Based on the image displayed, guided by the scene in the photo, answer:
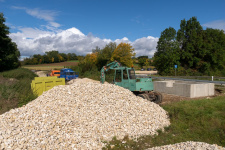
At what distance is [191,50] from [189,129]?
33.3m

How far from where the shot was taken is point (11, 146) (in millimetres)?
5121

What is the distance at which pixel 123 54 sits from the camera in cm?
3709

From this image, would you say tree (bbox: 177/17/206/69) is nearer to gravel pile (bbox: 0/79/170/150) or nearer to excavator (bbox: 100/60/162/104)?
excavator (bbox: 100/60/162/104)

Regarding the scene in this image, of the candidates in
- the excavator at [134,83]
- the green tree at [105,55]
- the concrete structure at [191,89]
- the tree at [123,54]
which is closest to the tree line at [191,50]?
the tree at [123,54]

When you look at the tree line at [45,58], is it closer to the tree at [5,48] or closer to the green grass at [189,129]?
the tree at [5,48]

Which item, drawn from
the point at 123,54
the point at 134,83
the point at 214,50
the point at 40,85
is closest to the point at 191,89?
the point at 134,83

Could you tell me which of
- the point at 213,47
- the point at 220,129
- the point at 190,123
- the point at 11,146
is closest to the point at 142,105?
the point at 190,123

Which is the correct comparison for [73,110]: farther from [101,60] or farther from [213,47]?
[213,47]

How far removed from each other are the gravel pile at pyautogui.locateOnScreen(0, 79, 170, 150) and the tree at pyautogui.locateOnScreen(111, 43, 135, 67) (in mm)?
27793

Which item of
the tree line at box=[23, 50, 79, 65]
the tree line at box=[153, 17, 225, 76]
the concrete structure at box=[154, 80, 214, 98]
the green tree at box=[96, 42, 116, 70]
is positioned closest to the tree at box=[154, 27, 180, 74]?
the tree line at box=[153, 17, 225, 76]

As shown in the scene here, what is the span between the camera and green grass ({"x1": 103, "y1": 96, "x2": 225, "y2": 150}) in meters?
6.17

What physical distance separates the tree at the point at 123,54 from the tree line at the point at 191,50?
7.82m

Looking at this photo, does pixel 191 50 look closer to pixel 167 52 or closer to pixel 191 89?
pixel 167 52

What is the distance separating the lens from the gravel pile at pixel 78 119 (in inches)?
217
